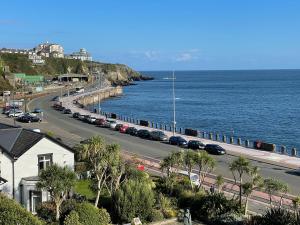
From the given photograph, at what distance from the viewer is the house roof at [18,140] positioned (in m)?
34.2

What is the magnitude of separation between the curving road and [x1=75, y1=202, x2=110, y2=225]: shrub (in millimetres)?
16176

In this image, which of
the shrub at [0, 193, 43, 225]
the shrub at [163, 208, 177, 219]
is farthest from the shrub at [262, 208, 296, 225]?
the shrub at [0, 193, 43, 225]

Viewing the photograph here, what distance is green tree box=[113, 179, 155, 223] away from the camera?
95.9 feet

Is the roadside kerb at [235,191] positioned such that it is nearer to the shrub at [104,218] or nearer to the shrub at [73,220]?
the shrub at [104,218]

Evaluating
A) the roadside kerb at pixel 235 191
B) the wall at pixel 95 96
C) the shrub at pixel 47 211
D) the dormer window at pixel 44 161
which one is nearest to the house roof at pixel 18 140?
the dormer window at pixel 44 161

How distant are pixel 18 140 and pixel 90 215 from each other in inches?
475

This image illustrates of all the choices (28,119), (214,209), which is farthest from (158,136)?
(214,209)

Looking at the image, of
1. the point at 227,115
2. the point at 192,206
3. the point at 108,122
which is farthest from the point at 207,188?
the point at 227,115

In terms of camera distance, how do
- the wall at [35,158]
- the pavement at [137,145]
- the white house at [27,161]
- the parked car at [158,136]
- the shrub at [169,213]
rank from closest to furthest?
the shrub at [169,213], the white house at [27,161], the wall at [35,158], the pavement at [137,145], the parked car at [158,136]

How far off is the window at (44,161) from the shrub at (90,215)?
8.36 m

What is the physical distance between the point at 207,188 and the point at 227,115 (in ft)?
263

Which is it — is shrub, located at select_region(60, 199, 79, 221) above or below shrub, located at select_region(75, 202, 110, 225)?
→ below

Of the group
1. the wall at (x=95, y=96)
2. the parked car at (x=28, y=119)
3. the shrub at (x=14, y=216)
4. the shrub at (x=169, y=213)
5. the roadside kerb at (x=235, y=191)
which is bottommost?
the wall at (x=95, y=96)

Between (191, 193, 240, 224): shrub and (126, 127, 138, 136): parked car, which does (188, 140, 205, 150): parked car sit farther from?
(191, 193, 240, 224): shrub
